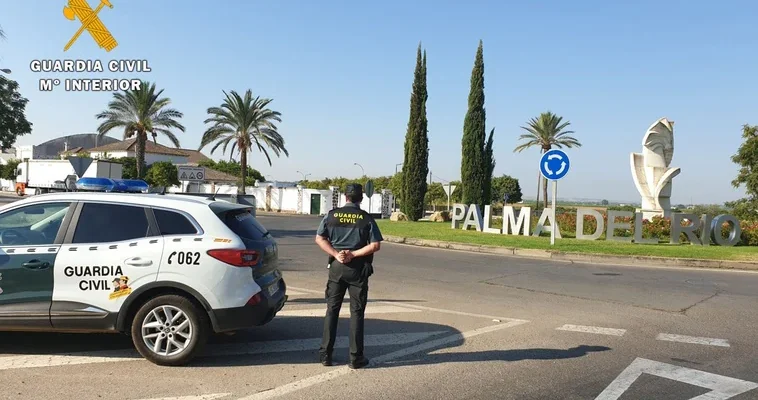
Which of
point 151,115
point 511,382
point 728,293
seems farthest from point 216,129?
point 511,382

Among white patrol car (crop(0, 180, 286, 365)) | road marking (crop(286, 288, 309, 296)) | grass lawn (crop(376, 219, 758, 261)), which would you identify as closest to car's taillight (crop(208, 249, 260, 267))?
white patrol car (crop(0, 180, 286, 365))

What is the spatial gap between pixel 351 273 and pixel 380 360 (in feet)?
3.23

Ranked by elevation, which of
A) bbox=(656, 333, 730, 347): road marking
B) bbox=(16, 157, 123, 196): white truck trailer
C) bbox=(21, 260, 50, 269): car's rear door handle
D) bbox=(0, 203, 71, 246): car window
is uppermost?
bbox=(16, 157, 123, 196): white truck trailer

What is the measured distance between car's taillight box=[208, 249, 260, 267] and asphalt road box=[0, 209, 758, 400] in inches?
37.2

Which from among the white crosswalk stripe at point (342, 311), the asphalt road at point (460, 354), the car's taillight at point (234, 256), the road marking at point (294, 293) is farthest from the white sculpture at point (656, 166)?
the car's taillight at point (234, 256)

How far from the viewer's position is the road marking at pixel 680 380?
471 cm

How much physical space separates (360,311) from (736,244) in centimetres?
1884

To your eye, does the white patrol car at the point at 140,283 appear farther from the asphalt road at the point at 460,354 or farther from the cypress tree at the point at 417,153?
the cypress tree at the point at 417,153

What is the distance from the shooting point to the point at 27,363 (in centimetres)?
517

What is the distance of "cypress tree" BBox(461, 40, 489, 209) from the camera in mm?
31797

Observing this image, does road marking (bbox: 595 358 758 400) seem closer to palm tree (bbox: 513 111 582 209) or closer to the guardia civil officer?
the guardia civil officer

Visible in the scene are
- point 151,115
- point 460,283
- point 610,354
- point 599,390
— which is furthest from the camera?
point 151,115

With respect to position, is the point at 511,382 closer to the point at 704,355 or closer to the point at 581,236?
the point at 704,355

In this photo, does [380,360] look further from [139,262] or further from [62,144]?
[62,144]
